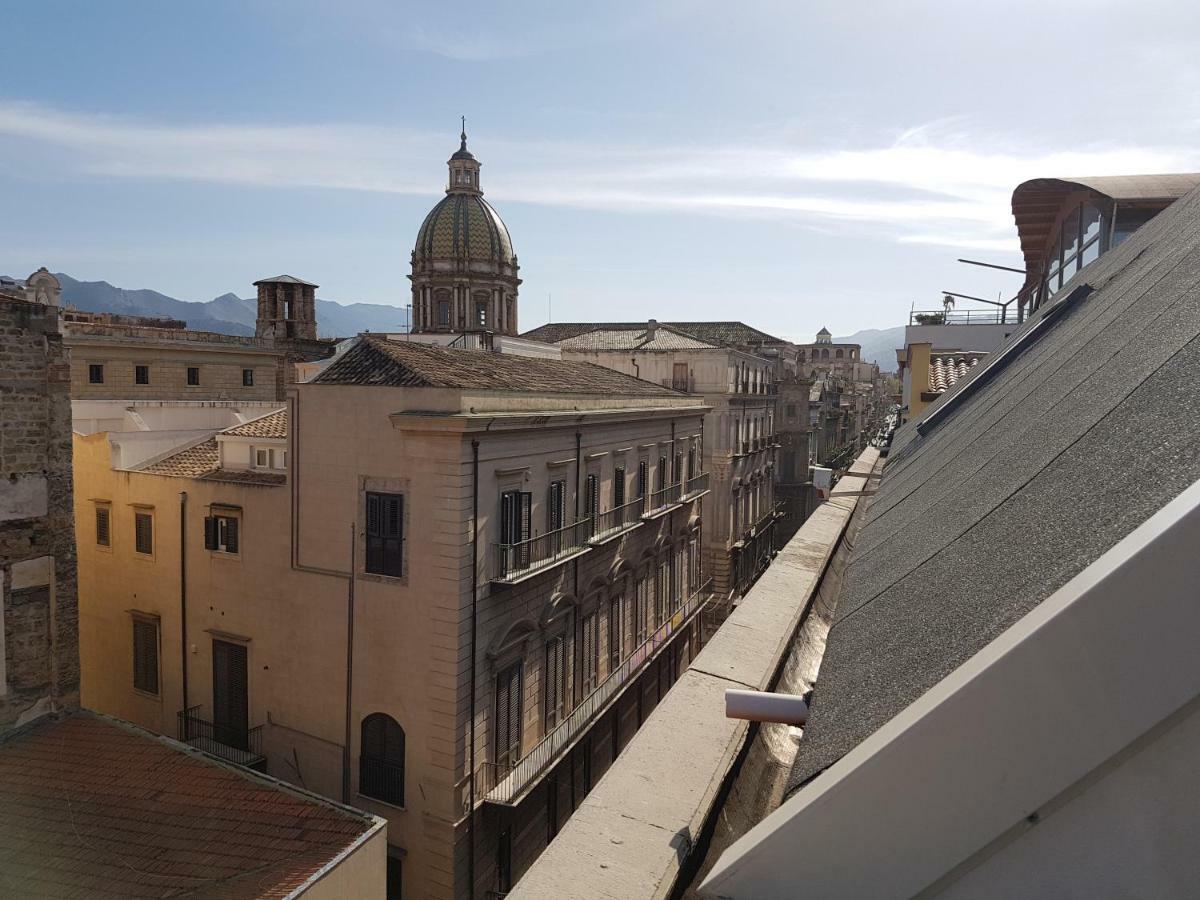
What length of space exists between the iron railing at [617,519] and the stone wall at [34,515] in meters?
10.9

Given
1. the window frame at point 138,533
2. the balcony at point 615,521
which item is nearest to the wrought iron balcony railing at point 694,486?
the balcony at point 615,521

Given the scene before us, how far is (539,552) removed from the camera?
17.1 metres

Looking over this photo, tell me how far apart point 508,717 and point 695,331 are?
4207 cm

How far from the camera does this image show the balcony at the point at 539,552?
1562cm

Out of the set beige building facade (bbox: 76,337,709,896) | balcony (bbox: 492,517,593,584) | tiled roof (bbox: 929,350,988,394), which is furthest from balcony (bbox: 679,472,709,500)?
tiled roof (bbox: 929,350,988,394)

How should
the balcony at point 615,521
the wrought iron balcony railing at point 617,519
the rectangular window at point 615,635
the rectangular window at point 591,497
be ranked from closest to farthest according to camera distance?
the rectangular window at point 591,497 < the balcony at point 615,521 < the wrought iron balcony railing at point 617,519 < the rectangular window at point 615,635

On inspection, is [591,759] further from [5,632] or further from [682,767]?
[682,767]

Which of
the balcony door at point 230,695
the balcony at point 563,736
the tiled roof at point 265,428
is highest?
the tiled roof at point 265,428

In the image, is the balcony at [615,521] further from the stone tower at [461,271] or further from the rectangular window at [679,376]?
the stone tower at [461,271]

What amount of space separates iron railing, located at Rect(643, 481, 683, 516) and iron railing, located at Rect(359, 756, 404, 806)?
424 inches

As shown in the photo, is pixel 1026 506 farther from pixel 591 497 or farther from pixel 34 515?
pixel 591 497

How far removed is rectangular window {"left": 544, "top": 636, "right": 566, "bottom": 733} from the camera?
1798cm

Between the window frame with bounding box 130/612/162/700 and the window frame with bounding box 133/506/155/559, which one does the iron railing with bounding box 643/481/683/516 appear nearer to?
the window frame with bounding box 133/506/155/559

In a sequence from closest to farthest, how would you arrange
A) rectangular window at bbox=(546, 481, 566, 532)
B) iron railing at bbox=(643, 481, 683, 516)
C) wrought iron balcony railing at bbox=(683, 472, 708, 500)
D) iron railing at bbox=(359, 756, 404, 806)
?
1. iron railing at bbox=(359, 756, 404, 806)
2. rectangular window at bbox=(546, 481, 566, 532)
3. iron railing at bbox=(643, 481, 683, 516)
4. wrought iron balcony railing at bbox=(683, 472, 708, 500)
